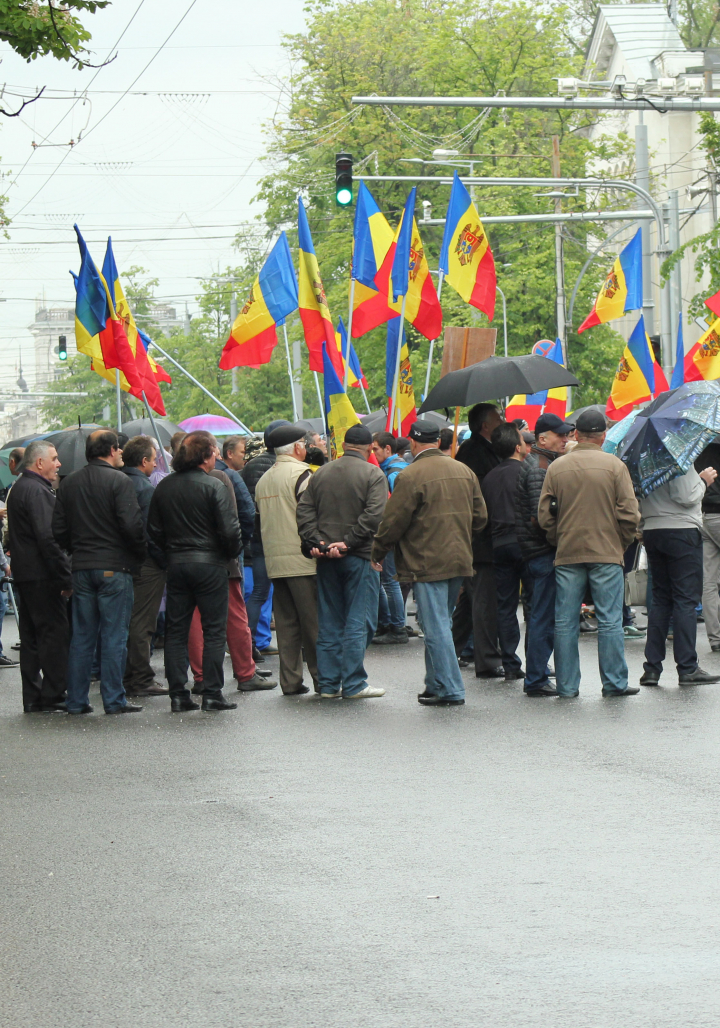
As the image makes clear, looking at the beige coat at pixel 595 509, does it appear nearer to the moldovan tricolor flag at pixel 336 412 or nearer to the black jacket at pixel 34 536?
the moldovan tricolor flag at pixel 336 412

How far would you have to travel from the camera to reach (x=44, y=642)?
1115 cm

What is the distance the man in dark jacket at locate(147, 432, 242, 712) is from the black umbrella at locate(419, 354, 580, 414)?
2.17 meters

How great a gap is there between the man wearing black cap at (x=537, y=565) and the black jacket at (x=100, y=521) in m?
2.90

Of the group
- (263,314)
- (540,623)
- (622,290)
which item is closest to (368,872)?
(540,623)

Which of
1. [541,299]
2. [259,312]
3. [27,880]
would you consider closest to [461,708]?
[27,880]

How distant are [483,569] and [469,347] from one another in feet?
7.97

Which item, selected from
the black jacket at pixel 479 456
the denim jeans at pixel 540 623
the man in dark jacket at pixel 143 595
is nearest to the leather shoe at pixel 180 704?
the man in dark jacket at pixel 143 595

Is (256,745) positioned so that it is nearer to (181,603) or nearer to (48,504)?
(181,603)

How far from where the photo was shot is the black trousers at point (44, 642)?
1116 cm

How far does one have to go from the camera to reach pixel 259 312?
17156mm

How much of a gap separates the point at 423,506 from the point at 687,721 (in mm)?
2506

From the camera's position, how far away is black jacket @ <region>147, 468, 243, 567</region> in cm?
1074

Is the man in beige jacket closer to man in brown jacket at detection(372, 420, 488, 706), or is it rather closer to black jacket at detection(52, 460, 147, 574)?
man in brown jacket at detection(372, 420, 488, 706)

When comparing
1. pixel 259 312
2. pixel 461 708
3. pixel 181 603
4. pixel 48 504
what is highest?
pixel 259 312
